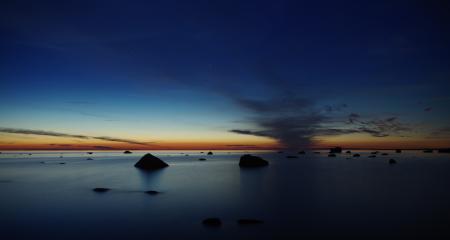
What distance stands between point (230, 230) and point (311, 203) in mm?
9755

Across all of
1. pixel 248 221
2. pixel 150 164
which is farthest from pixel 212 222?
pixel 150 164

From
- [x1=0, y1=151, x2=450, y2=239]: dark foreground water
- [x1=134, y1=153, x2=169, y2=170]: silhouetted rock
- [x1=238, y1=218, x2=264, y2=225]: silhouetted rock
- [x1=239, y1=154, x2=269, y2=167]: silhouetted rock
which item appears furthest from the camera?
[x1=239, y1=154, x2=269, y2=167]: silhouetted rock

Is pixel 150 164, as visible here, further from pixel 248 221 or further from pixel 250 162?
pixel 248 221

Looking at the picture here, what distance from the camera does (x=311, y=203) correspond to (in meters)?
20.5

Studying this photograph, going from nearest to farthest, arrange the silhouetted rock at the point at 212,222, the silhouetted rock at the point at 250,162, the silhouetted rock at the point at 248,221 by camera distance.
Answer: the silhouetted rock at the point at 212,222 < the silhouetted rock at the point at 248,221 < the silhouetted rock at the point at 250,162

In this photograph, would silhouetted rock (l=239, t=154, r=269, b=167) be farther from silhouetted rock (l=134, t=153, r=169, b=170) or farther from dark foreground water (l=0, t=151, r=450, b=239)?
dark foreground water (l=0, t=151, r=450, b=239)

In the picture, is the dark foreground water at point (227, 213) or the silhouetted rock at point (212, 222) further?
the silhouetted rock at point (212, 222)

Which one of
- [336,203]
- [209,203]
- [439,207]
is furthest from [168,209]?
[439,207]

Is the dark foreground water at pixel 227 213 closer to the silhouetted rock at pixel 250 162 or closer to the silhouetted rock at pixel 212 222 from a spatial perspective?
the silhouetted rock at pixel 212 222

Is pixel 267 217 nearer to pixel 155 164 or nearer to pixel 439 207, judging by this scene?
pixel 439 207

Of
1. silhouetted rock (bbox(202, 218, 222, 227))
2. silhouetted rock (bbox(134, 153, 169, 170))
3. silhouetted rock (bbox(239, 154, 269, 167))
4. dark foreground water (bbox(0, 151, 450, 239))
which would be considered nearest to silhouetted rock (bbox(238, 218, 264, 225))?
dark foreground water (bbox(0, 151, 450, 239))

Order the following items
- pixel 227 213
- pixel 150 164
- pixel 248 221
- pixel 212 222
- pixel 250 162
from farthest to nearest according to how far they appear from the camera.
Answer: pixel 250 162
pixel 150 164
pixel 227 213
pixel 248 221
pixel 212 222

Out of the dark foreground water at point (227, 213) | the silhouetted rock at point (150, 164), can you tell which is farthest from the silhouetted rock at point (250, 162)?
the dark foreground water at point (227, 213)

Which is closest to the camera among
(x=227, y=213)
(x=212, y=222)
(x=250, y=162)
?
(x=212, y=222)
